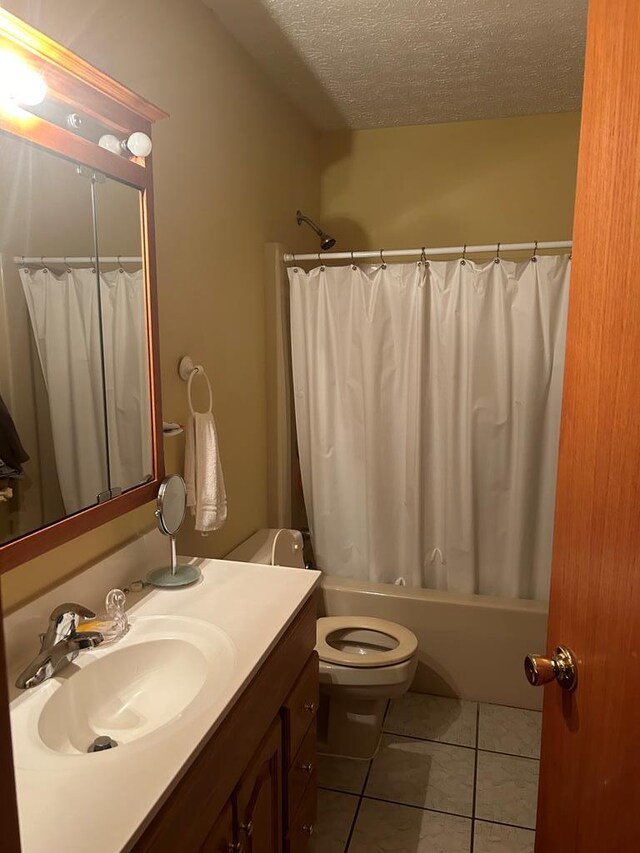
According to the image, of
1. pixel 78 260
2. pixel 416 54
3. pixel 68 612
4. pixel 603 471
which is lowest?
pixel 68 612

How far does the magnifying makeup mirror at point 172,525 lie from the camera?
5.15 feet

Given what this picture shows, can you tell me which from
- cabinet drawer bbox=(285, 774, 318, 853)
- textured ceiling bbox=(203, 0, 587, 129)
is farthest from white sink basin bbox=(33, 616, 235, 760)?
textured ceiling bbox=(203, 0, 587, 129)

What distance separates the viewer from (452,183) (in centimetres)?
309

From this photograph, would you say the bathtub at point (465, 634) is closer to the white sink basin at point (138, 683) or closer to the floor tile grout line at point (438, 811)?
the floor tile grout line at point (438, 811)

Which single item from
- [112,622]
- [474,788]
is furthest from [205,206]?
[474,788]

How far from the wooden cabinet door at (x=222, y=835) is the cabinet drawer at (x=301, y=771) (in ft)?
1.21

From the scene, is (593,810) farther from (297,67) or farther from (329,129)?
(329,129)

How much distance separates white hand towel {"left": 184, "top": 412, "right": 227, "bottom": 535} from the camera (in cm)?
183

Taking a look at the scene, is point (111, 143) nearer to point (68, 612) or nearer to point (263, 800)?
point (68, 612)

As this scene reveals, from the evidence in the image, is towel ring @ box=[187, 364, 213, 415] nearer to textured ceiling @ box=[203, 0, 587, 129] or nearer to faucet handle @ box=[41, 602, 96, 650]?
faucet handle @ box=[41, 602, 96, 650]

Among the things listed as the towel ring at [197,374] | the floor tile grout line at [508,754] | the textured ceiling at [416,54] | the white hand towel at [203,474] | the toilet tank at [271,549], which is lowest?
the floor tile grout line at [508,754]

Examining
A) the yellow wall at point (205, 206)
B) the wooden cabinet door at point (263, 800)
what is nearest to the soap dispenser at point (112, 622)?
the yellow wall at point (205, 206)

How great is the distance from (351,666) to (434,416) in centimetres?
103

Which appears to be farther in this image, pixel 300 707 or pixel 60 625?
pixel 300 707
